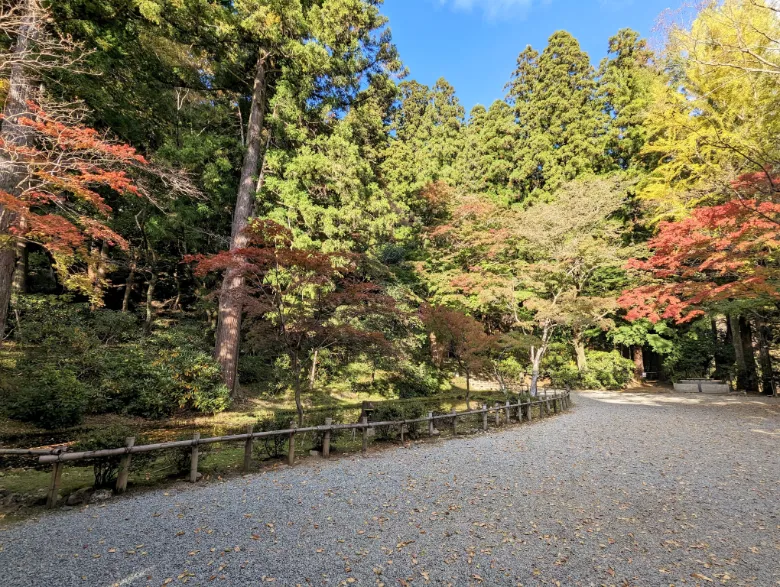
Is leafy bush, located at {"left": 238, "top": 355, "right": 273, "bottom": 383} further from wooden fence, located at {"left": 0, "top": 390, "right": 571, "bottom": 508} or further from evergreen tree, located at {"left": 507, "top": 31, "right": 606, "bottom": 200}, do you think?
evergreen tree, located at {"left": 507, "top": 31, "right": 606, "bottom": 200}

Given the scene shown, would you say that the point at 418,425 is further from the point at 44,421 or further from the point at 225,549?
the point at 44,421

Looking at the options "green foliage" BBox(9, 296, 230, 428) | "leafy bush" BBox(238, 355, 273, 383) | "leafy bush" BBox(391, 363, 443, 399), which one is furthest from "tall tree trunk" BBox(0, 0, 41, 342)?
"leafy bush" BBox(391, 363, 443, 399)

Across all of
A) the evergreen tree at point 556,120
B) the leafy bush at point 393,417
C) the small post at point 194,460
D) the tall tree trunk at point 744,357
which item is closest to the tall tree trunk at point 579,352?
the tall tree trunk at point 744,357

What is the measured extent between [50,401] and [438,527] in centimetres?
820

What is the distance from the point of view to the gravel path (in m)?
2.59

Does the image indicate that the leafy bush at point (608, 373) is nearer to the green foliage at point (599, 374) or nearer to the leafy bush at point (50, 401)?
the green foliage at point (599, 374)

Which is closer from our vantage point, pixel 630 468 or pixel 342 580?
pixel 342 580

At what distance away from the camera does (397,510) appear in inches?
145

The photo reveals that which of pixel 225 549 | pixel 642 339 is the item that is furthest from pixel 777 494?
pixel 642 339

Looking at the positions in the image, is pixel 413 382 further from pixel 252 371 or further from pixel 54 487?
pixel 54 487

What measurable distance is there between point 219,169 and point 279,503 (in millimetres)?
11140

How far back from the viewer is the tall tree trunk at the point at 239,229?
1018 cm

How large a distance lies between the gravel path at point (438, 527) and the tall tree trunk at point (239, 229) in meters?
6.15

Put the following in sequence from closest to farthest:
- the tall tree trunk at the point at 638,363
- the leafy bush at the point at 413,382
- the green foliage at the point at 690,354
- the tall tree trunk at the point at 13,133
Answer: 1. the tall tree trunk at the point at 13,133
2. the leafy bush at the point at 413,382
3. the green foliage at the point at 690,354
4. the tall tree trunk at the point at 638,363
